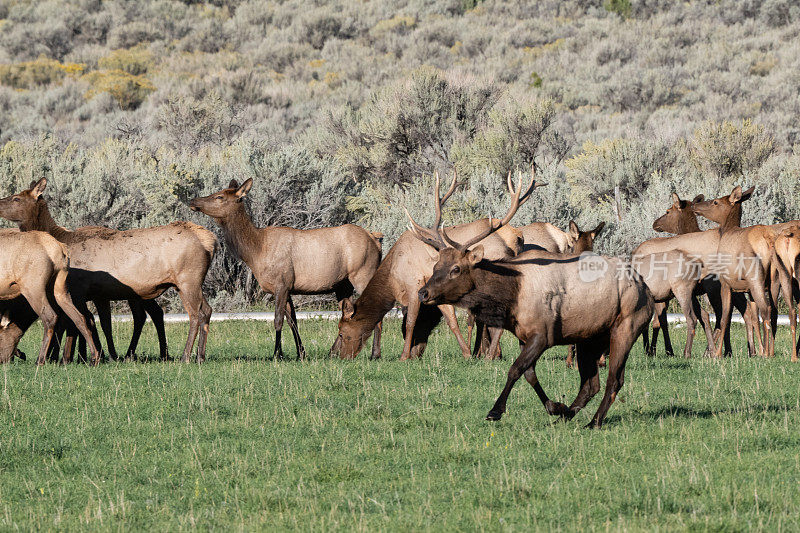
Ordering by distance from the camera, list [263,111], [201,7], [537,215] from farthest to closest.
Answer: [201,7] → [263,111] → [537,215]

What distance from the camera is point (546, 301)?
802 cm

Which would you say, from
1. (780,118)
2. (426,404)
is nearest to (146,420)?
(426,404)

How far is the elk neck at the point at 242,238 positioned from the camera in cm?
1474

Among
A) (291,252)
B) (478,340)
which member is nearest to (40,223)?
(291,252)

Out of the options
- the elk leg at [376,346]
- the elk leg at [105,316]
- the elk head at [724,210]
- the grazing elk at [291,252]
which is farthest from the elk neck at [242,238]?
the elk head at [724,210]

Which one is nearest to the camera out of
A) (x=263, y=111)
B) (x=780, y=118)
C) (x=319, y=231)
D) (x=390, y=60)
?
(x=319, y=231)

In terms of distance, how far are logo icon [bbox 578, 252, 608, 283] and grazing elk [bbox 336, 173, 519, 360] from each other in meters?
4.92

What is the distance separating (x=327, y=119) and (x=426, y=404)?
30.9 meters

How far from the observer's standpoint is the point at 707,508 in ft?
19.2

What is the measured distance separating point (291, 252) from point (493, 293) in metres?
7.04

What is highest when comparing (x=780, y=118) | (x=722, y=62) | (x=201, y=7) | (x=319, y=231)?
(x=201, y=7)

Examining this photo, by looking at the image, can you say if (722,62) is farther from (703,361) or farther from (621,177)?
(703,361)

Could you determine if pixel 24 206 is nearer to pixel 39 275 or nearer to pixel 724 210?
pixel 39 275

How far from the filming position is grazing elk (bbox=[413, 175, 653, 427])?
8031 millimetres
